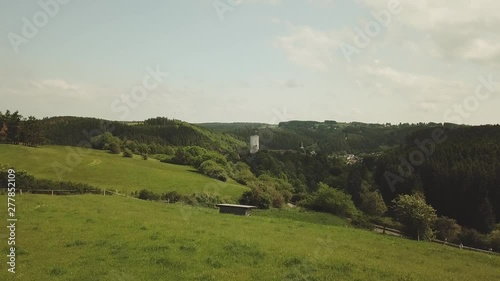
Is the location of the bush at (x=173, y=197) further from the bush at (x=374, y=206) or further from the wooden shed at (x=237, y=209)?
the bush at (x=374, y=206)

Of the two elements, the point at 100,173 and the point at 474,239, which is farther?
the point at 100,173

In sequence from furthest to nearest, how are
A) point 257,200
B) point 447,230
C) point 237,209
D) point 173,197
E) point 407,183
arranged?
point 407,183 → point 257,200 → point 447,230 → point 173,197 → point 237,209

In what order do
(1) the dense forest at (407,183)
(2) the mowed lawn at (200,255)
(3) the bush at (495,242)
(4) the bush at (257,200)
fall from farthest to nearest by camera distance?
(4) the bush at (257,200)
(1) the dense forest at (407,183)
(3) the bush at (495,242)
(2) the mowed lawn at (200,255)

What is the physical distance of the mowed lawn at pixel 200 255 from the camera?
17.7 metres

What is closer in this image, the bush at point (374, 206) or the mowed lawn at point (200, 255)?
the mowed lawn at point (200, 255)

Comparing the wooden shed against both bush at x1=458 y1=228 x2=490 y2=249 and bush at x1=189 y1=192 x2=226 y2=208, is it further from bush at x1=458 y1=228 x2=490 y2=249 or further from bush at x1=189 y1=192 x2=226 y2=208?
bush at x1=458 y1=228 x2=490 y2=249

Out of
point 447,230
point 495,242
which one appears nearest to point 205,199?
point 447,230

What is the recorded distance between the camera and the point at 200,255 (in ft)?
67.8

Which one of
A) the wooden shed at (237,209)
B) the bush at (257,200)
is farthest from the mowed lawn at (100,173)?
the wooden shed at (237,209)

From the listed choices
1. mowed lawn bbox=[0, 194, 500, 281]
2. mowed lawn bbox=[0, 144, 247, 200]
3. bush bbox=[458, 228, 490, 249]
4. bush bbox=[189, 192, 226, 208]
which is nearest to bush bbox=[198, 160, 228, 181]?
mowed lawn bbox=[0, 144, 247, 200]

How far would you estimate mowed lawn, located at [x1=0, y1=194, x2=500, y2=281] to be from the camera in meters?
17.7

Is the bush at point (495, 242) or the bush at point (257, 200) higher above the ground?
the bush at point (257, 200)

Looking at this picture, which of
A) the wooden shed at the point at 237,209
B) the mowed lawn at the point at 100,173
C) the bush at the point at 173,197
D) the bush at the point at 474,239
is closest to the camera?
the wooden shed at the point at 237,209

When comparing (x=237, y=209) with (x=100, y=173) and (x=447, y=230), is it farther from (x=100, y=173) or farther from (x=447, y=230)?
(x=100, y=173)
